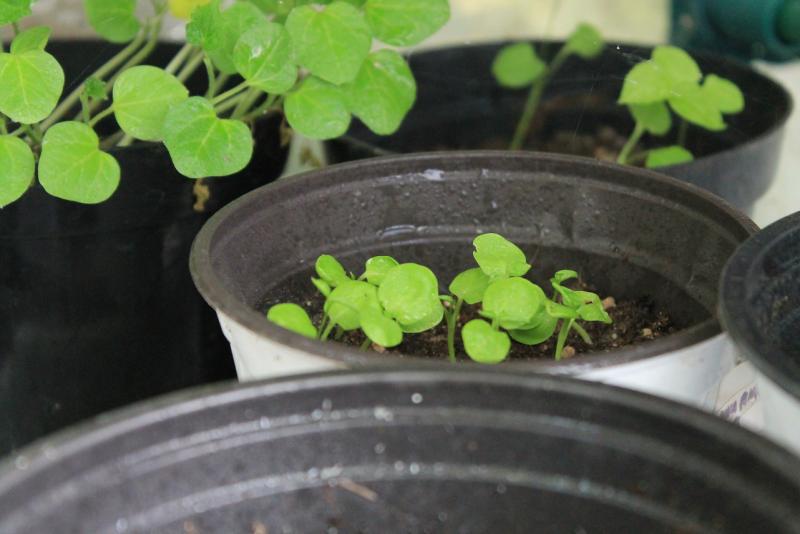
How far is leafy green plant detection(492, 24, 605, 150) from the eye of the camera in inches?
48.6

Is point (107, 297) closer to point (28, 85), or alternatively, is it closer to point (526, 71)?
point (28, 85)

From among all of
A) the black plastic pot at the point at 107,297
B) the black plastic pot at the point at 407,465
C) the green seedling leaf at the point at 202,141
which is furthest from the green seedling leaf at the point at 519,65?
the black plastic pot at the point at 407,465

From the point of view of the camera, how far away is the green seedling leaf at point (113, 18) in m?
0.84

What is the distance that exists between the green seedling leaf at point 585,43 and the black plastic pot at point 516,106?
12 mm

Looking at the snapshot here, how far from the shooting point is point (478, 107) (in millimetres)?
1285

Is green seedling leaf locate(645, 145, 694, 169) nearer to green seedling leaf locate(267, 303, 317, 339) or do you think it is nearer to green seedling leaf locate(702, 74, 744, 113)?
green seedling leaf locate(702, 74, 744, 113)

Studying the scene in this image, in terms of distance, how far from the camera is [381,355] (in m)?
0.51

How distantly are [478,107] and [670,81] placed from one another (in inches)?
16.2

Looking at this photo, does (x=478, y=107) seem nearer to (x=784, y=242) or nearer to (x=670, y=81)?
(x=670, y=81)

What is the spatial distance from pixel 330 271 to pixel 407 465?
0.72 ft

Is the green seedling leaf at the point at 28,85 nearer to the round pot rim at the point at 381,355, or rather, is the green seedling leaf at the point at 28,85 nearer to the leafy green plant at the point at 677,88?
the round pot rim at the point at 381,355

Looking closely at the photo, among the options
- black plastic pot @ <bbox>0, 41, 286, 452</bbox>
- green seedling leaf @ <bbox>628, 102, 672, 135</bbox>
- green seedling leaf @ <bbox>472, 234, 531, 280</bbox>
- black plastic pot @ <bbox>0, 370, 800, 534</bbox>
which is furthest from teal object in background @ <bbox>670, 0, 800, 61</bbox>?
black plastic pot @ <bbox>0, 370, 800, 534</bbox>

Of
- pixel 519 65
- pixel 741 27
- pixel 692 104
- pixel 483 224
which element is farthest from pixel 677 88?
pixel 741 27

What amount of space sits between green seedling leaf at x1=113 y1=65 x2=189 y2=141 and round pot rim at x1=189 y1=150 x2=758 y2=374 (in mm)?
88
